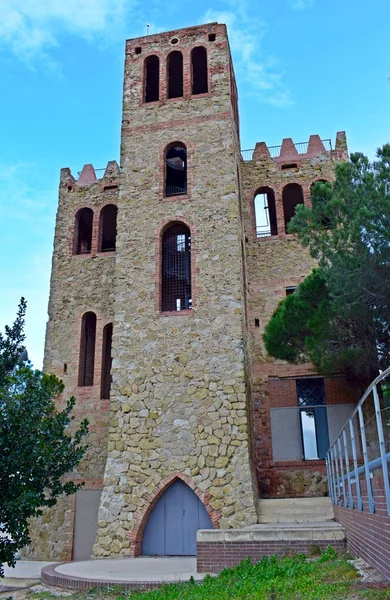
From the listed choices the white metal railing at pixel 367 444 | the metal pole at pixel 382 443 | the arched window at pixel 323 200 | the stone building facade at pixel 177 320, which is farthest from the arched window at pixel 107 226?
the metal pole at pixel 382 443

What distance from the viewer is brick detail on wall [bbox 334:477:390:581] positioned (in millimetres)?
5258

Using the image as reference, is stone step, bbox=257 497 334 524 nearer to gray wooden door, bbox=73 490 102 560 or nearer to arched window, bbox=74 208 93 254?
gray wooden door, bbox=73 490 102 560

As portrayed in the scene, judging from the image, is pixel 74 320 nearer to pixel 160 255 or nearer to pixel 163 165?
pixel 160 255

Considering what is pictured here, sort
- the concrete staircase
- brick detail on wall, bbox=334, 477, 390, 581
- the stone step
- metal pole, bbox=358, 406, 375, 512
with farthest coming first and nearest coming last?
the stone step < the concrete staircase < metal pole, bbox=358, 406, 375, 512 < brick detail on wall, bbox=334, 477, 390, 581

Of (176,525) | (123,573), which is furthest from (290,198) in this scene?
(123,573)

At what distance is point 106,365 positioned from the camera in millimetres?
16500

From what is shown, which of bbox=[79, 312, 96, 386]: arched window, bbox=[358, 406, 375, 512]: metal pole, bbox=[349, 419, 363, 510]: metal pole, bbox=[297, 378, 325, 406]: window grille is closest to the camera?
bbox=[358, 406, 375, 512]: metal pole

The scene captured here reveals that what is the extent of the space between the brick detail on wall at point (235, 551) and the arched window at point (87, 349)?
8.24 m

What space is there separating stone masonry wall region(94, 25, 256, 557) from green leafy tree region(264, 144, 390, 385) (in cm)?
176

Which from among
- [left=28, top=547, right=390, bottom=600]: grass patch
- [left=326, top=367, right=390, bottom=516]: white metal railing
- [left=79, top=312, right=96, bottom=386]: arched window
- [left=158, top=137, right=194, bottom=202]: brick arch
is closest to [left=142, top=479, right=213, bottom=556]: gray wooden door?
[left=28, top=547, right=390, bottom=600]: grass patch

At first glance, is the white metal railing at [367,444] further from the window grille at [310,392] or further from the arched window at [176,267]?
the arched window at [176,267]

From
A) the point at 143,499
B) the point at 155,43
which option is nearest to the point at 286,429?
the point at 143,499

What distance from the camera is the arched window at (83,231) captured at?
18656 mm

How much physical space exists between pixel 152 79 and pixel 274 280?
25.9ft
